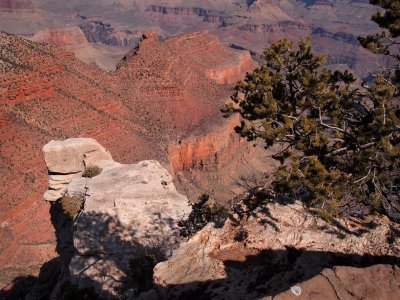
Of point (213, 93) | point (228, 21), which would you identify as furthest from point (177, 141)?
point (228, 21)

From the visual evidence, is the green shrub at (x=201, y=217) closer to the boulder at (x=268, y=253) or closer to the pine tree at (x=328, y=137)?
the boulder at (x=268, y=253)

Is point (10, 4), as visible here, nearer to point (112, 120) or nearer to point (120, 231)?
point (112, 120)

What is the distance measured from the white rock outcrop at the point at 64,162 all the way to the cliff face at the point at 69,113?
757cm

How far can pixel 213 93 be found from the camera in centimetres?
5984

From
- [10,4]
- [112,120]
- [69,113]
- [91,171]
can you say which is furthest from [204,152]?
[10,4]

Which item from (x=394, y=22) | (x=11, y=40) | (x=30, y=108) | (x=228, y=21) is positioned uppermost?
(x=394, y=22)

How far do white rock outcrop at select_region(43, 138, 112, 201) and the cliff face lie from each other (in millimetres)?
7568

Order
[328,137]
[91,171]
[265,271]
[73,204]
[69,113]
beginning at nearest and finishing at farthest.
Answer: [265,271]
[328,137]
[73,204]
[91,171]
[69,113]

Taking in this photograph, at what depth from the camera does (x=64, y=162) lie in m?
23.1

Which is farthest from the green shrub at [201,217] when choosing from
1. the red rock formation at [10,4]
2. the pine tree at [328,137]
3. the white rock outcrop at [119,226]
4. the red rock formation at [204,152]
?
the red rock formation at [10,4]

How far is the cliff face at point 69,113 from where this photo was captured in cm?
2930

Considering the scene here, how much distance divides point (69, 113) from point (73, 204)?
19.2 metres

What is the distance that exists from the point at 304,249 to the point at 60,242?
1528 cm

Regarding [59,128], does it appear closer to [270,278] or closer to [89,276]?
[89,276]
